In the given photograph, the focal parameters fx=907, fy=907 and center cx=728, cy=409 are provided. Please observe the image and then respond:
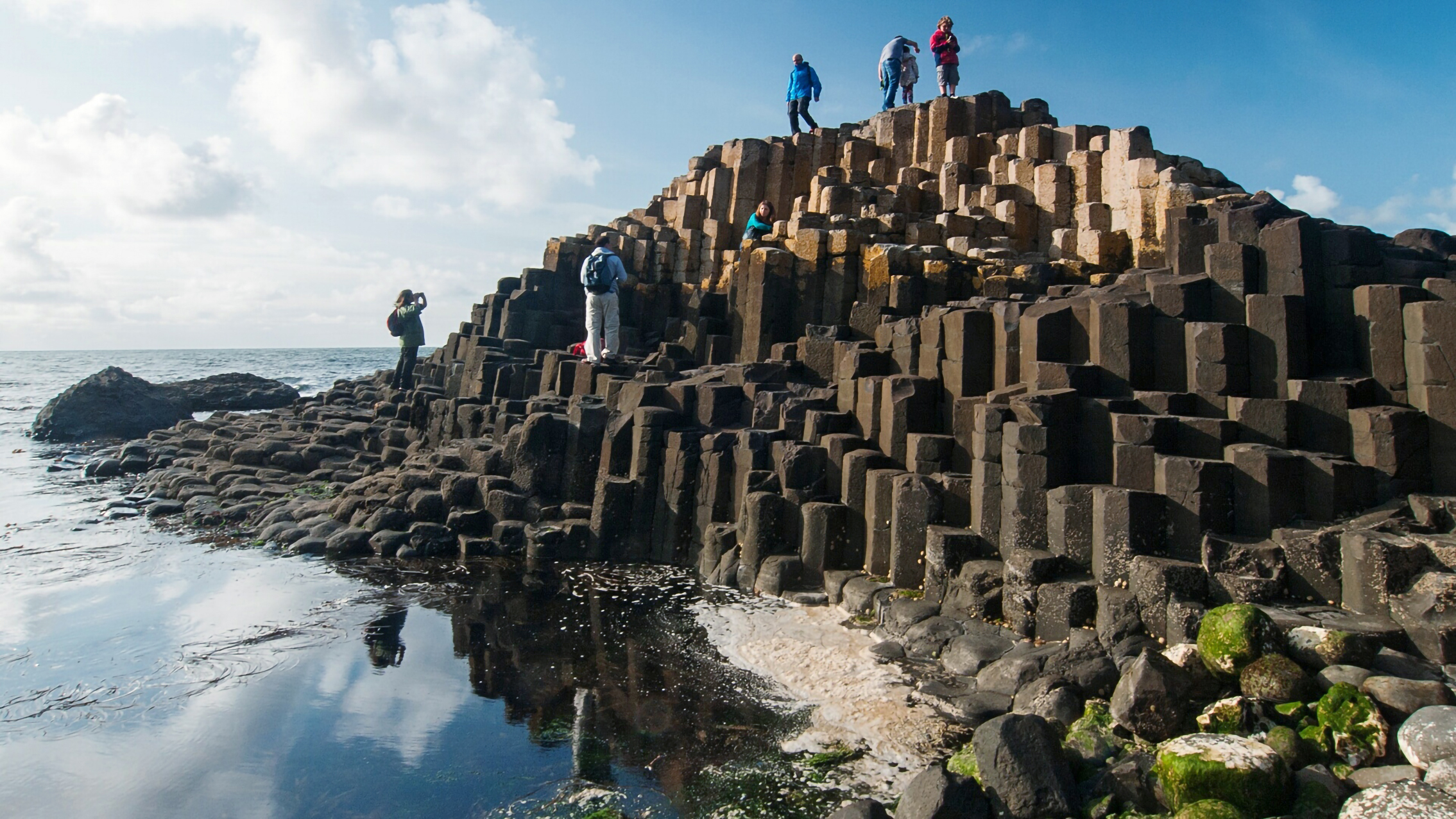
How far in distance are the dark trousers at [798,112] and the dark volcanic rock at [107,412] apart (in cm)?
1964

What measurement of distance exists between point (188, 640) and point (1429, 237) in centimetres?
1265

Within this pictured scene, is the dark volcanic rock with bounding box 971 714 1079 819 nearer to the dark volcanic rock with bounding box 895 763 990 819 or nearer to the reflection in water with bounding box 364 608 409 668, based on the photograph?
the dark volcanic rock with bounding box 895 763 990 819

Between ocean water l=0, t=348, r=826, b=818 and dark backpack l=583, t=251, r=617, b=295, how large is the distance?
5278mm

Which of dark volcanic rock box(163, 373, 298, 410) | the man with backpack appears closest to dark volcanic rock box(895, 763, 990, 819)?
the man with backpack

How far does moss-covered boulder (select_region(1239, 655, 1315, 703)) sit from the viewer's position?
5.38m

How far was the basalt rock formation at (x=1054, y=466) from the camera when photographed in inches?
223

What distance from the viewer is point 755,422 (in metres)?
11.3

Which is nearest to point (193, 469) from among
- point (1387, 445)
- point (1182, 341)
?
point (1182, 341)

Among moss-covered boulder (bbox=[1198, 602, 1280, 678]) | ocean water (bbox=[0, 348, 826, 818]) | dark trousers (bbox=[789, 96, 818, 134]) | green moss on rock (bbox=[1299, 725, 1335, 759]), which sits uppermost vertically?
dark trousers (bbox=[789, 96, 818, 134])

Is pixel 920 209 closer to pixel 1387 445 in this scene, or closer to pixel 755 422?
pixel 755 422

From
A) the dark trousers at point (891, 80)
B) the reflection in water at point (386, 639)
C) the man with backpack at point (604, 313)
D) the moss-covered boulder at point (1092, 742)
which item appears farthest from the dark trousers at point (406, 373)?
the moss-covered boulder at point (1092, 742)

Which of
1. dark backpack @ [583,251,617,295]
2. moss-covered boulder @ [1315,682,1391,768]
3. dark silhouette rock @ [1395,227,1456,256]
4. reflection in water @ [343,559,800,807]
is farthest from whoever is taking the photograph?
dark backpack @ [583,251,617,295]

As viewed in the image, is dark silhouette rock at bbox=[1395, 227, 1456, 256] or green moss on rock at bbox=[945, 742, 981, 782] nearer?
green moss on rock at bbox=[945, 742, 981, 782]

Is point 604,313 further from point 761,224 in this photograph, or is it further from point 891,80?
point 891,80
